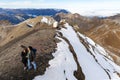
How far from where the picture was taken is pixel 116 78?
186 feet

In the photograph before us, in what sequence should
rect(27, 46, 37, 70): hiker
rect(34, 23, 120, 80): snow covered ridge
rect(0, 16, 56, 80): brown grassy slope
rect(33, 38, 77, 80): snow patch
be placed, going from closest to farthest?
rect(27, 46, 37, 70): hiker, rect(0, 16, 56, 80): brown grassy slope, rect(33, 38, 77, 80): snow patch, rect(34, 23, 120, 80): snow covered ridge

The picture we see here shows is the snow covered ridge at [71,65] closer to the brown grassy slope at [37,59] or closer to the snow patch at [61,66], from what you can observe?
the snow patch at [61,66]

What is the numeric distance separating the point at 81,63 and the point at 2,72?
16.8 metres

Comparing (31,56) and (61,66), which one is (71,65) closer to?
(61,66)

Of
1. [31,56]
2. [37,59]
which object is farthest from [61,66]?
[31,56]

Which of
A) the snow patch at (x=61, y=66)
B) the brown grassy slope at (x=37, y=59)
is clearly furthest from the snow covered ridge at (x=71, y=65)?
the brown grassy slope at (x=37, y=59)

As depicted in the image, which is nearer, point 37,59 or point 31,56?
point 31,56

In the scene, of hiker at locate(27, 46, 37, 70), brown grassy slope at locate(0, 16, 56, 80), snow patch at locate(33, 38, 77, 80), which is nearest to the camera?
hiker at locate(27, 46, 37, 70)

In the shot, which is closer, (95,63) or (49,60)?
(49,60)

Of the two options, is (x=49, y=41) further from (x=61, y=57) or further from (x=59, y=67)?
(x=59, y=67)

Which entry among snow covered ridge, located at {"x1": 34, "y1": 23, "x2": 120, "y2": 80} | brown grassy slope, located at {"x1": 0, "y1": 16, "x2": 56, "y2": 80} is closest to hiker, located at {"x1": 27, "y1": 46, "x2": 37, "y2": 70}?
brown grassy slope, located at {"x1": 0, "y1": 16, "x2": 56, "y2": 80}

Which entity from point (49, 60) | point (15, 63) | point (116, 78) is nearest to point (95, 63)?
point (116, 78)

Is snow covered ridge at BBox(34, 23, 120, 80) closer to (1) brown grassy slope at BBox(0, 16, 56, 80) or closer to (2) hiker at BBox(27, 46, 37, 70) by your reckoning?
(1) brown grassy slope at BBox(0, 16, 56, 80)

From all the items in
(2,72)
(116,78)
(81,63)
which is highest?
(2,72)
